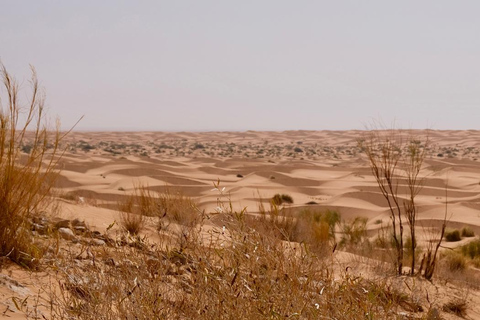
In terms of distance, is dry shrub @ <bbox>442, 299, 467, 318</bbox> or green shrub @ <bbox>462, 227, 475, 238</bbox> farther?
green shrub @ <bbox>462, 227, 475, 238</bbox>

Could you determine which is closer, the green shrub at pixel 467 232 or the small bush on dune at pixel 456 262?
the small bush on dune at pixel 456 262

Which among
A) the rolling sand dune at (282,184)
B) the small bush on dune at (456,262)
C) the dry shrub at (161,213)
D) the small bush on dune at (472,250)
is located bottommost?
the rolling sand dune at (282,184)

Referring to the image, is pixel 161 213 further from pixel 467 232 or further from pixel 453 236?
pixel 467 232

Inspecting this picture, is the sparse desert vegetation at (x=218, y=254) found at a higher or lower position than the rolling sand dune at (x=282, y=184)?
higher

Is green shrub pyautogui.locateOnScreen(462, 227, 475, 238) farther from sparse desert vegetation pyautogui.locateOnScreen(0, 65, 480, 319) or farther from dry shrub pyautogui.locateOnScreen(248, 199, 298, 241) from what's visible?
dry shrub pyautogui.locateOnScreen(248, 199, 298, 241)

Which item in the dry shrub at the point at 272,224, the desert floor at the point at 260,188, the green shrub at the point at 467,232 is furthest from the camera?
the green shrub at the point at 467,232

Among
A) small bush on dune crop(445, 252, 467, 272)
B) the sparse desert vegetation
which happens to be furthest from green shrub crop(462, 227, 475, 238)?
small bush on dune crop(445, 252, 467, 272)

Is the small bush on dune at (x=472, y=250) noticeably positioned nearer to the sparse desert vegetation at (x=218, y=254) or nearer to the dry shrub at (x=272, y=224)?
the sparse desert vegetation at (x=218, y=254)

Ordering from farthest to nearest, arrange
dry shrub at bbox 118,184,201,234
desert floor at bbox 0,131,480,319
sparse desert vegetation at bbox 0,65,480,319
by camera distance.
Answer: desert floor at bbox 0,131,480,319
dry shrub at bbox 118,184,201,234
sparse desert vegetation at bbox 0,65,480,319

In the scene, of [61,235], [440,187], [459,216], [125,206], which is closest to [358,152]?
[440,187]

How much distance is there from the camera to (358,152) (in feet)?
119

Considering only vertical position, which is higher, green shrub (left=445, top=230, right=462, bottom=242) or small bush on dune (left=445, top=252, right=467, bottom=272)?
small bush on dune (left=445, top=252, right=467, bottom=272)

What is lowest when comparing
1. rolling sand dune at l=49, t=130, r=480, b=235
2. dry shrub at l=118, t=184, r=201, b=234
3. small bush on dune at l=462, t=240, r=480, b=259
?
rolling sand dune at l=49, t=130, r=480, b=235

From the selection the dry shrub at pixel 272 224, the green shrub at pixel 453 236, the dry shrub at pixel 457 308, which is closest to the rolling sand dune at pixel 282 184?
the green shrub at pixel 453 236
